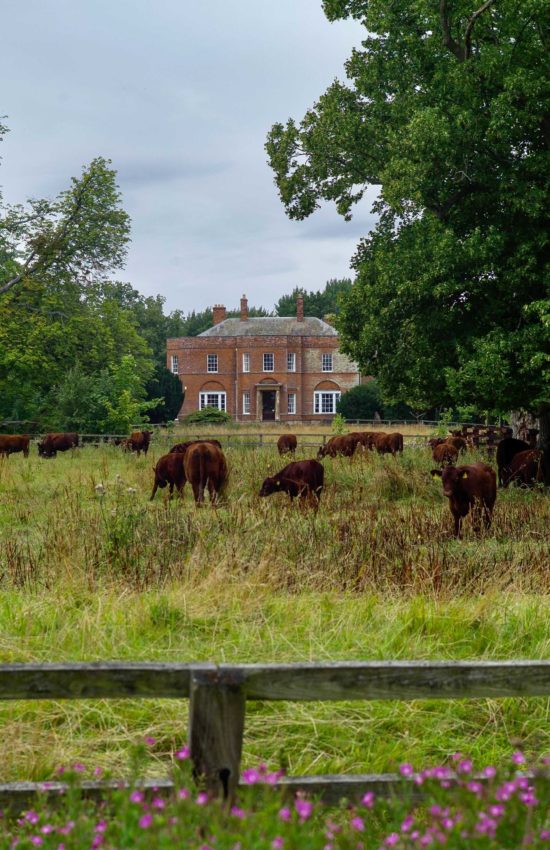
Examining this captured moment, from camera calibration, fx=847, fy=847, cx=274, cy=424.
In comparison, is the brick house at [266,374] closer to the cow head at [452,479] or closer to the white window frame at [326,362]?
the white window frame at [326,362]

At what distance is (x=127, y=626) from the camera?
20.8 feet

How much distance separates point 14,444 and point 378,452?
1252 cm

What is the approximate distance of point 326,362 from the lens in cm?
6838

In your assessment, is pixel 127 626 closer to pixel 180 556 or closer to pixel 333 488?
pixel 180 556

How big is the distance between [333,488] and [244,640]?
31.6 feet

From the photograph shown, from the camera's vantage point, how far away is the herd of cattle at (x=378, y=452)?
1277 centimetres

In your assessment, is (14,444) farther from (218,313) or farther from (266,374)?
(218,313)

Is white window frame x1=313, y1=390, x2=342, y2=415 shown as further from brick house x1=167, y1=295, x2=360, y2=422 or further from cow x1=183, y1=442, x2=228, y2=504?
cow x1=183, y1=442, x2=228, y2=504

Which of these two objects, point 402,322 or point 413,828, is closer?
point 413,828

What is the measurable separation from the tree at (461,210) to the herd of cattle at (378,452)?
1.13 m

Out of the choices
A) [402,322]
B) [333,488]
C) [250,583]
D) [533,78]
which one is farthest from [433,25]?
[250,583]

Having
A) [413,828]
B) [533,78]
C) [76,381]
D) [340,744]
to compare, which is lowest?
[340,744]

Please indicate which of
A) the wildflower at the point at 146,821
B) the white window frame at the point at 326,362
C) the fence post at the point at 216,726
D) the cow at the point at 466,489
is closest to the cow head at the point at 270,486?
the cow at the point at 466,489

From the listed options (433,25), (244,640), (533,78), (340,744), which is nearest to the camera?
(340,744)
